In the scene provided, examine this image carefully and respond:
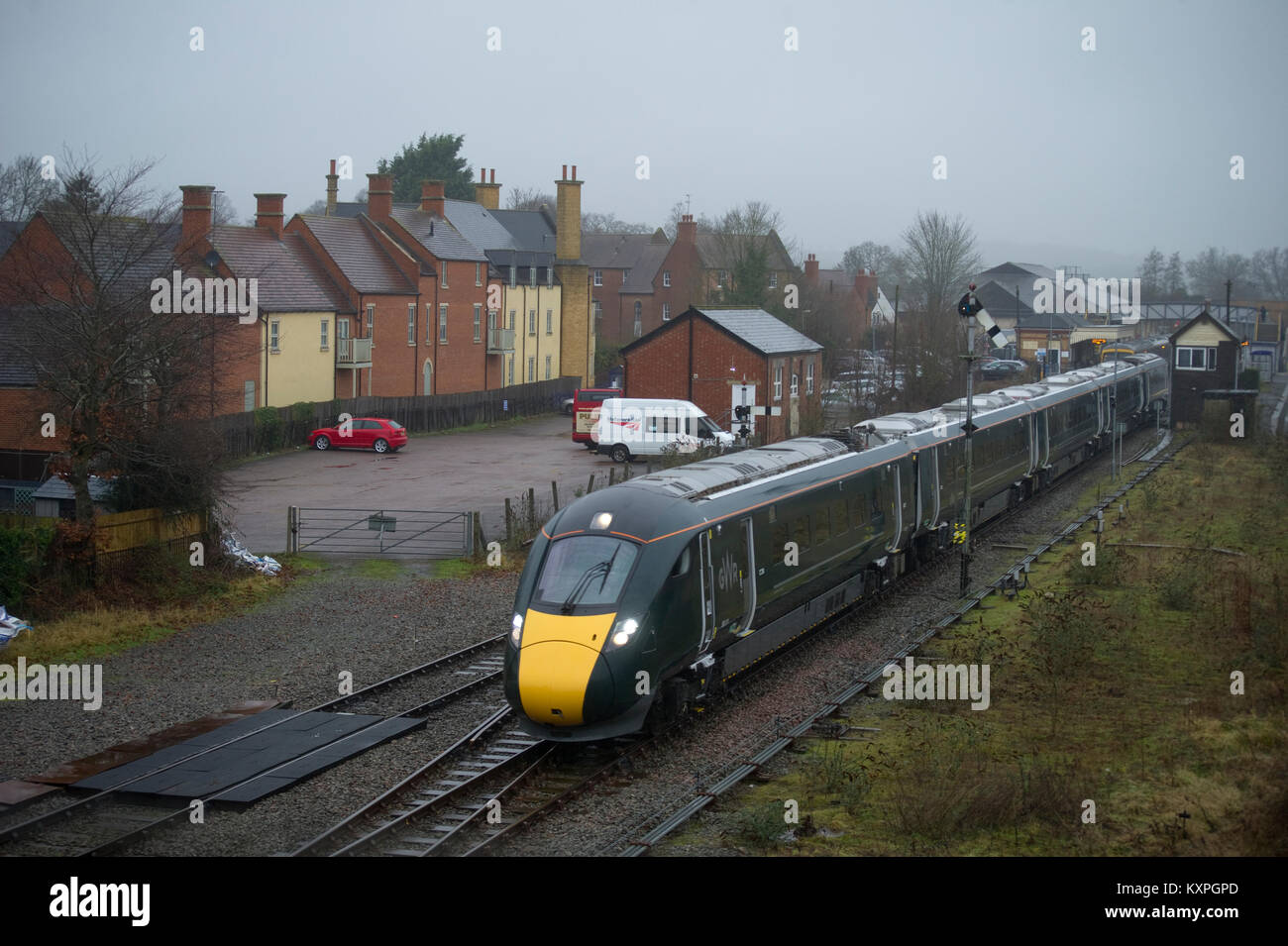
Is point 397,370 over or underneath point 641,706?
over

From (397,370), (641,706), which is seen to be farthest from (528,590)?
(397,370)

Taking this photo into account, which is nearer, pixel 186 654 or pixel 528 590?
pixel 528 590

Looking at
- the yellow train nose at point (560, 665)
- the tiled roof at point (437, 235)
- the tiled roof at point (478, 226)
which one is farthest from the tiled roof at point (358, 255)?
the yellow train nose at point (560, 665)

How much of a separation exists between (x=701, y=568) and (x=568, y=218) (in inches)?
2085

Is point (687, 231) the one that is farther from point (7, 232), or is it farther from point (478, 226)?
point (7, 232)

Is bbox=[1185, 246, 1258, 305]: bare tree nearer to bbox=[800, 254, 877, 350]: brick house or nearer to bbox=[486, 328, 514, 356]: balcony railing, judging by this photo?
bbox=[800, 254, 877, 350]: brick house

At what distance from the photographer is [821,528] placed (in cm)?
1847

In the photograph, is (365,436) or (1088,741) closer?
(1088,741)

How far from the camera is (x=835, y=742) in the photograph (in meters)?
14.3

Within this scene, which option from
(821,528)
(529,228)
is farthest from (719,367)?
(529,228)

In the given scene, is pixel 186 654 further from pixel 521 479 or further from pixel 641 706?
pixel 521 479

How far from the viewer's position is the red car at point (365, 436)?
44.2 metres

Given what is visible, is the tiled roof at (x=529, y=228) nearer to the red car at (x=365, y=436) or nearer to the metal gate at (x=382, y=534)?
the red car at (x=365, y=436)
